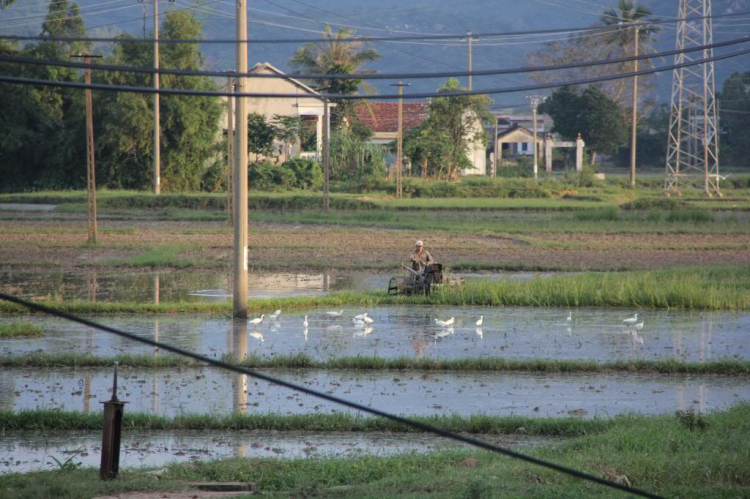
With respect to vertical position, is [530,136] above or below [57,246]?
above

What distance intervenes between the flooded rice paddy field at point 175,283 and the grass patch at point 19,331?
296cm

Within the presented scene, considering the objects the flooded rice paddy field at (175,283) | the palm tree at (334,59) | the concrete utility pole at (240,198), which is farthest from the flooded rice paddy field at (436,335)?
the palm tree at (334,59)

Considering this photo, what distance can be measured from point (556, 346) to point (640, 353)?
1290 mm

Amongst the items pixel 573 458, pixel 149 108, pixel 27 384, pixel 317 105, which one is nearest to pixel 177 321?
pixel 27 384

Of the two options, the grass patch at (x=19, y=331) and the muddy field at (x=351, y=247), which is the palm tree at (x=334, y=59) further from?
the grass patch at (x=19, y=331)

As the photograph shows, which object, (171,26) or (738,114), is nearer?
(171,26)

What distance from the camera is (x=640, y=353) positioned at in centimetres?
1427

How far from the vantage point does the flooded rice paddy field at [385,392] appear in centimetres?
1087

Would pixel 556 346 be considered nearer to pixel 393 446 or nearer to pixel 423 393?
pixel 423 393

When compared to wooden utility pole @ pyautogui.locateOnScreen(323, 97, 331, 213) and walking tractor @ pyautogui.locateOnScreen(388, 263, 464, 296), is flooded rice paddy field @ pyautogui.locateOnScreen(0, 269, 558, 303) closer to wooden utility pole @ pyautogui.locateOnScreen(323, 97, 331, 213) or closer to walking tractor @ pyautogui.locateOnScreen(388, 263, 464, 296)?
walking tractor @ pyautogui.locateOnScreen(388, 263, 464, 296)

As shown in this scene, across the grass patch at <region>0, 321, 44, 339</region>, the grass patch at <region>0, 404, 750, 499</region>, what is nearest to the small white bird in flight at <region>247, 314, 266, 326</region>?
the grass patch at <region>0, 321, 44, 339</region>

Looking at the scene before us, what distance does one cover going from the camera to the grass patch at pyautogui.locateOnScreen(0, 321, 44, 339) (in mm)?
15330

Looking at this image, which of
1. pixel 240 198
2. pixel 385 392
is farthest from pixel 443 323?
pixel 385 392

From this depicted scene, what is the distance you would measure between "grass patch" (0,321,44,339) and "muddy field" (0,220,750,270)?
30.0ft
